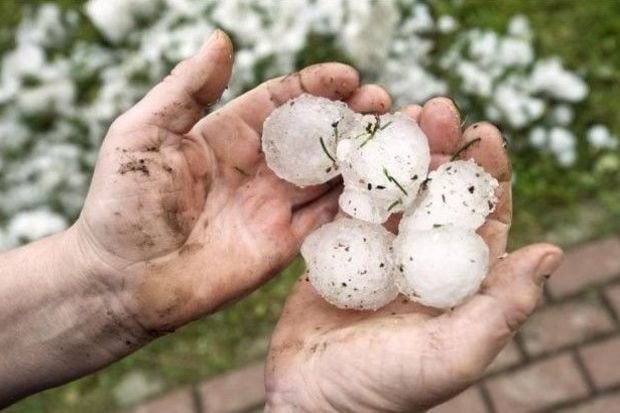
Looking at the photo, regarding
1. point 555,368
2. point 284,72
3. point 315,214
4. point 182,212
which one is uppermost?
point 182,212

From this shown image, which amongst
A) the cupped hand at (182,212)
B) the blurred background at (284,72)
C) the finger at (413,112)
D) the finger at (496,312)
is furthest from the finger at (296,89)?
the blurred background at (284,72)

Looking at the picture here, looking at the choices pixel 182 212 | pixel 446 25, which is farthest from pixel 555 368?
pixel 446 25

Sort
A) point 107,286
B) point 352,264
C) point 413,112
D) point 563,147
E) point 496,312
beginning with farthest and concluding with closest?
1. point 563,147
2. point 413,112
3. point 107,286
4. point 352,264
5. point 496,312

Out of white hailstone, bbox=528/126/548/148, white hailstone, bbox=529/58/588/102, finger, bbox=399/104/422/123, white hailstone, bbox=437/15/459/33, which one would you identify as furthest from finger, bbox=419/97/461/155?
white hailstone, bbox=437/15/459/33

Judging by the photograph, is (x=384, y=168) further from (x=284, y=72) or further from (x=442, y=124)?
(x=284, y=72)

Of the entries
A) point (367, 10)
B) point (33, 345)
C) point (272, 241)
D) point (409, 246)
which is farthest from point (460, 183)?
point (367, 10)

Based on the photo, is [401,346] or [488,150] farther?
[488,150]

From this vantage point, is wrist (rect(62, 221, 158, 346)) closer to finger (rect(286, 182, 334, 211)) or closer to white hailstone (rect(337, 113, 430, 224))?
finger (rect(286, 182, 334, 211))
